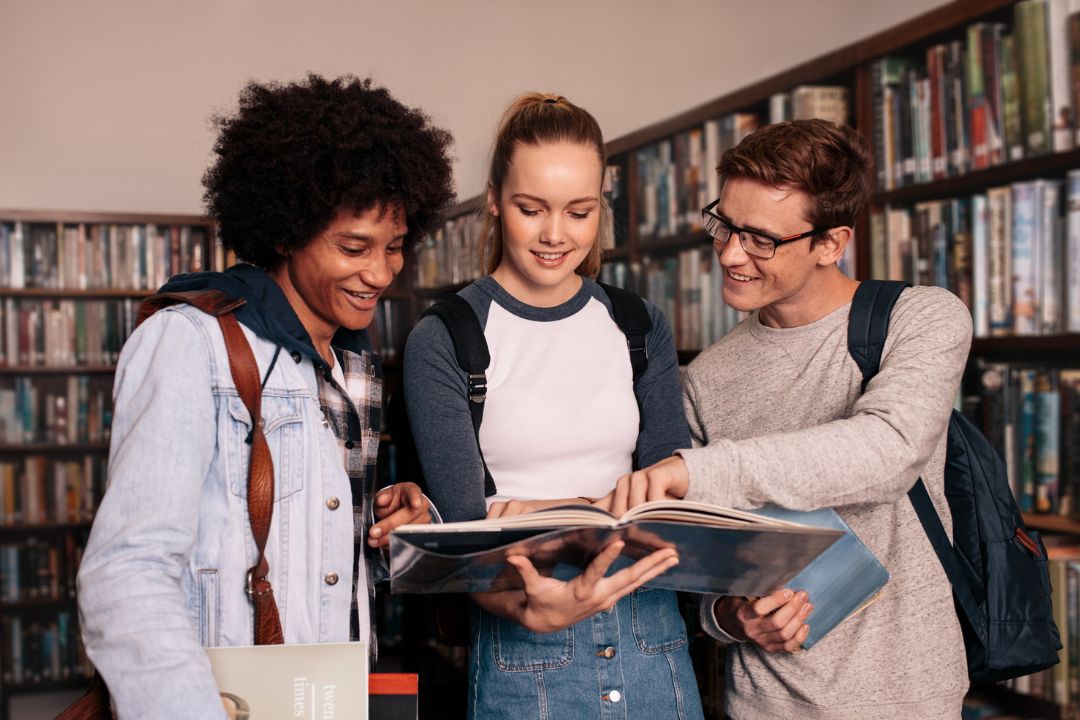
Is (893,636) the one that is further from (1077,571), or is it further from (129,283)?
(129,283)

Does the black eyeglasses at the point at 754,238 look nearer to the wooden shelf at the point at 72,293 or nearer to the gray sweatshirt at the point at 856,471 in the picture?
the gray sweatshirt at the point at 856,471

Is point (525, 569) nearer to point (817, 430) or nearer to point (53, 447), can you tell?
point (817, 430)

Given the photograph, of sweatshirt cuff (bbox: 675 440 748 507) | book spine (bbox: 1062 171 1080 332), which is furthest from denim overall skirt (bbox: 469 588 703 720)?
book spine (bbox: 1062 171 1080 332)

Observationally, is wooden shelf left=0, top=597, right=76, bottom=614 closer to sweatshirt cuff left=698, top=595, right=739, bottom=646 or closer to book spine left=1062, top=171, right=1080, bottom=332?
sweatshirt cuff left=698, top=595, right=739, bottom=646

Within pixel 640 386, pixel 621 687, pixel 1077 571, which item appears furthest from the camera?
pixel 1077 571

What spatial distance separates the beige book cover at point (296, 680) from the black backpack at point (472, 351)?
0.41 metres

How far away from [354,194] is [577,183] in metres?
0.36

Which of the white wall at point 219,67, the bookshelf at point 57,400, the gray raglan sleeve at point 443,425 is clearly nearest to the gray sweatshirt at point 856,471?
the gray raglan sleeve at point 443,425

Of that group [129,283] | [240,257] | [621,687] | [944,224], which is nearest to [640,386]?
[621,687]

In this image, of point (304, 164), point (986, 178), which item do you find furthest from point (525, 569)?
point (986, 178)

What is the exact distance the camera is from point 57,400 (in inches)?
125

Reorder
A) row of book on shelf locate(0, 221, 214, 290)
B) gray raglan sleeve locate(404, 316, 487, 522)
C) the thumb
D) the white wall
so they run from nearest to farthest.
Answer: the thumb → gray raglan sleeve locate(404, 316, 487, 522) → the white wall → row of book on shelf locate(0, 221, 214, 290)

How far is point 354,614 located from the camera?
1.25 meters

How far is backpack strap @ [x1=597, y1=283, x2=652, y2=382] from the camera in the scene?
145 cm
